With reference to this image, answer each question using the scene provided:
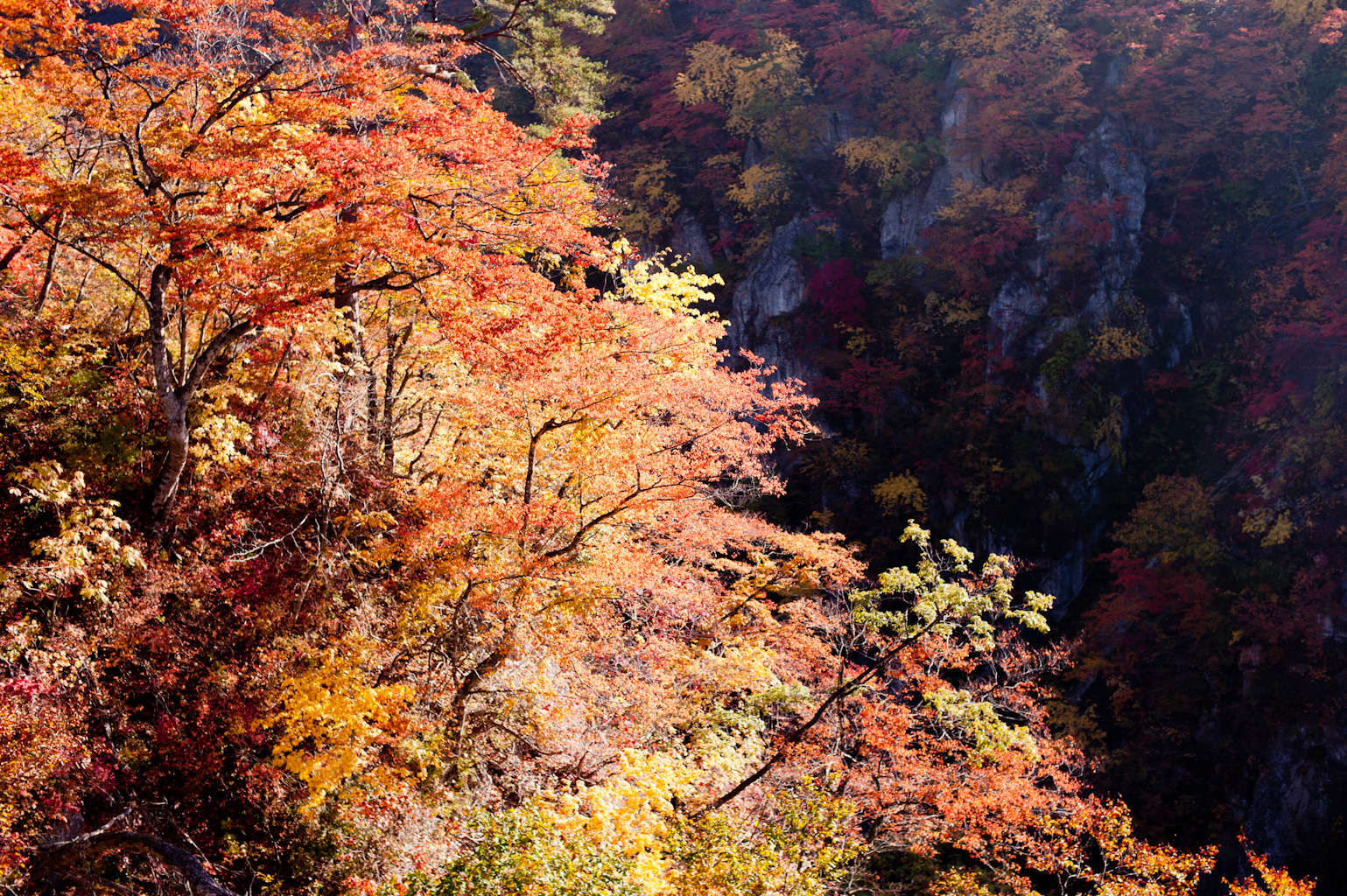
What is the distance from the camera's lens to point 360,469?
374 inches

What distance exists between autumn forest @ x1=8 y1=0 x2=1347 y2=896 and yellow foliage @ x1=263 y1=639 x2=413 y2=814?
8 cm

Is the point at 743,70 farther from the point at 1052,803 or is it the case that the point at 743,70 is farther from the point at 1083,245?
the point at 1052,803

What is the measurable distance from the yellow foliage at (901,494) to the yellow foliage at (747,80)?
12592mm

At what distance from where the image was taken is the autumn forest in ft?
24.1

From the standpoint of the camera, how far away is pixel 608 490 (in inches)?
359

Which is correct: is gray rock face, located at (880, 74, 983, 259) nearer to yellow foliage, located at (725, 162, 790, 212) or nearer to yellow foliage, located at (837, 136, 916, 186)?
yellow foliage, located at (837, 136, 916, 186)

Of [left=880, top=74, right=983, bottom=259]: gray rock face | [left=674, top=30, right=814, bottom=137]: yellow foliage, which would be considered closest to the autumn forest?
[left=880, top=74, right=983, bottom=259]: gray rock face

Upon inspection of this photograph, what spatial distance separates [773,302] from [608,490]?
49.7 feet

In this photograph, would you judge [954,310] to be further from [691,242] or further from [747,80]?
[747,80]

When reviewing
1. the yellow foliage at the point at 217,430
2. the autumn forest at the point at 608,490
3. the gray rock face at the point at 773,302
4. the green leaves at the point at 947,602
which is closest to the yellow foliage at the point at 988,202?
the autumn forest at the point at 608,490

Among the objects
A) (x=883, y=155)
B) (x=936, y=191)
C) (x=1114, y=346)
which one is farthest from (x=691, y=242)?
(x=1114, y=346)

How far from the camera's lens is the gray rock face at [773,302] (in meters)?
22.5

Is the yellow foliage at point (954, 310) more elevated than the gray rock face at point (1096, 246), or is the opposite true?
the gray rock face at point (1096, 246)

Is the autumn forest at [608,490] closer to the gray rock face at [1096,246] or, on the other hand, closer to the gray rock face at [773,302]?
the gray rock face at [1096,246]
